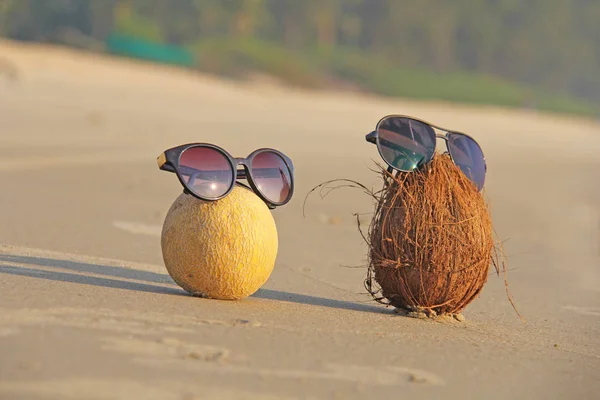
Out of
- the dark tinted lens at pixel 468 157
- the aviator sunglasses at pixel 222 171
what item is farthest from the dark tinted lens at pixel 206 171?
the dark tinted lens at pixel 468 157

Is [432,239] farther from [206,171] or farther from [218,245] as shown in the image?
[206,171]

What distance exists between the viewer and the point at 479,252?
5.10 metres

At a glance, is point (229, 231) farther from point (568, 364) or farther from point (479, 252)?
point (568, 364)

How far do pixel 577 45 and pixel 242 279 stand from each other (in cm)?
9255

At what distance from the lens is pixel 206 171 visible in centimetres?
491

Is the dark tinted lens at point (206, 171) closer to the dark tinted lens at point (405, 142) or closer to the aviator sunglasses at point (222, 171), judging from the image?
the aviator sunglasses at point (222, 171)

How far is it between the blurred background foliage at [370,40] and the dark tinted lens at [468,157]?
34314 mm

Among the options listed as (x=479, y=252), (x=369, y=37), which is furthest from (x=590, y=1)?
(x=479, y=252)

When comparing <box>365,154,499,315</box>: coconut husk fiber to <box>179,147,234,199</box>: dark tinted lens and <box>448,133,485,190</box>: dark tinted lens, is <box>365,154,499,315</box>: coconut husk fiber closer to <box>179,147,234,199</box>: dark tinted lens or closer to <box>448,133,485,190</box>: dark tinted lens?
<box>448,133,485,190</box>: dark tinted lens

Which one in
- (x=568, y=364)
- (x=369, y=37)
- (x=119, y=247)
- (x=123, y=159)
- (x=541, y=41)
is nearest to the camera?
(x=568, y=364)

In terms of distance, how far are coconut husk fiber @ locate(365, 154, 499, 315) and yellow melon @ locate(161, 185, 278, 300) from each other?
25.7 inches

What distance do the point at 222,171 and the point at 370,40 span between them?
262 ft

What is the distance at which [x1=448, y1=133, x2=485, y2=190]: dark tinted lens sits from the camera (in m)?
5.36

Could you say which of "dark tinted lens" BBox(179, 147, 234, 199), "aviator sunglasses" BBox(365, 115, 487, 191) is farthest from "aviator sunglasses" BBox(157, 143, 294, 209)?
"aviator sunglasses" BBox(365, 115, 487, 191)
